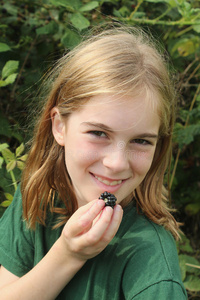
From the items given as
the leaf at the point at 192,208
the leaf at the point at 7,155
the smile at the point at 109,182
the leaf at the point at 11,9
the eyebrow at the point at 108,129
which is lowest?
the leaf at the point at 192,208

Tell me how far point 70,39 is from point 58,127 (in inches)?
36.0

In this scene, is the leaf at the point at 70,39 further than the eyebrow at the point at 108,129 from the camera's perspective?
Yes

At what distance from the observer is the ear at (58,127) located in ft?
6.38

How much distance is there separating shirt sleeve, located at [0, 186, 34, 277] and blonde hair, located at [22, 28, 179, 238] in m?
0.09

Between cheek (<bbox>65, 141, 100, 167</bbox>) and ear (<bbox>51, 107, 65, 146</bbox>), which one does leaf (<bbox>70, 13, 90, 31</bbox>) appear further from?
cheek (<bbox>65, 141, 100, 167</bbox>)

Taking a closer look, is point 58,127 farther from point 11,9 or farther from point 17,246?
point 11,9

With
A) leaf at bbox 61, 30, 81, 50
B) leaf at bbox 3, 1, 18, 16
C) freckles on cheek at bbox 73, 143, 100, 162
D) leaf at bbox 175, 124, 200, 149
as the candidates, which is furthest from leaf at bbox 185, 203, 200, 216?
leaf at bbox 3, 1, 18, 16

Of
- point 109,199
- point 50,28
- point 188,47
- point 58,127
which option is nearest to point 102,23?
point 50,28

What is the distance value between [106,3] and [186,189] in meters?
1.76

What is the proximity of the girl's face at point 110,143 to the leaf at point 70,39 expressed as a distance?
3.06 feet

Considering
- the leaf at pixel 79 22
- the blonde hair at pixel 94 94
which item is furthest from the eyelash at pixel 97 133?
the leaf at pixel 79 22

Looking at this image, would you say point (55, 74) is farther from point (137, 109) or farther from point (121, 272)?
point (121, 272)

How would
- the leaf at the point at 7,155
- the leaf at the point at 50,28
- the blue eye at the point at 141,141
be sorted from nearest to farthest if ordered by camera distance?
1. the blue eye at the point at 141,141
2. the leaf at the point at 7,155
3. the leaf at the point at 50,28

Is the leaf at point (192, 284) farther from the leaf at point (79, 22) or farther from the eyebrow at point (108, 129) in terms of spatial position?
the leaf at point (79, 22)
